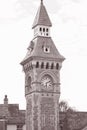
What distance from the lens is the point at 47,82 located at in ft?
260

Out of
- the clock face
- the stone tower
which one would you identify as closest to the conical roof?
the stone tower

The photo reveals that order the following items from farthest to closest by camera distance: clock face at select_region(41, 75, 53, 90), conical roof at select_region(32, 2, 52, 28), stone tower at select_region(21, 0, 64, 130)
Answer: conical roof at select_region(32, 2, 52, 28)
clock face at select_region(41, 75, 53, 90)
stone tower at select_region(21, 0, 64, 130)

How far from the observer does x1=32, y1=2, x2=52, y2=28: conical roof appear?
264 ft

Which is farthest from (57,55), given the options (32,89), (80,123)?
(80,123)

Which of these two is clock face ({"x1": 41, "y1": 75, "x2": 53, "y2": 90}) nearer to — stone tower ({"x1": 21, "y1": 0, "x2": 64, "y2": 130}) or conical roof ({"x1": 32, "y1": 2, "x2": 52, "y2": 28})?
stone tower ({"x1": 21, "y1": 0, "x2": 64, "y2": 130})

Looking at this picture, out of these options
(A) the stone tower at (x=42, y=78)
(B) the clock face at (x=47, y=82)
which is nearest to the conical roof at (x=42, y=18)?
(A) the stone tower at (x=42, y=78)

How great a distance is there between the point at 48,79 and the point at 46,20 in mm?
8811

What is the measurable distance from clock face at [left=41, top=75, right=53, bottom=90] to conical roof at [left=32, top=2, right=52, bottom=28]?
788 centimetres

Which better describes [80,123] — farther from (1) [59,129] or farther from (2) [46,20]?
(2) [46,20]

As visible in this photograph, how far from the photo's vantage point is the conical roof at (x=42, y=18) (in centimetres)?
8038

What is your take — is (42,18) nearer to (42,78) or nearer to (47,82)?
(42,78)

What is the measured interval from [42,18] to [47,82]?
9.57 m

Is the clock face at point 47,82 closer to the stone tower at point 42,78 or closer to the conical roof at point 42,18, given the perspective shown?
the stone tower at point 42,78

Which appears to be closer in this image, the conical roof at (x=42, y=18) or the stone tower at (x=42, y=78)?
the stone tower at (x=42, y=78)
